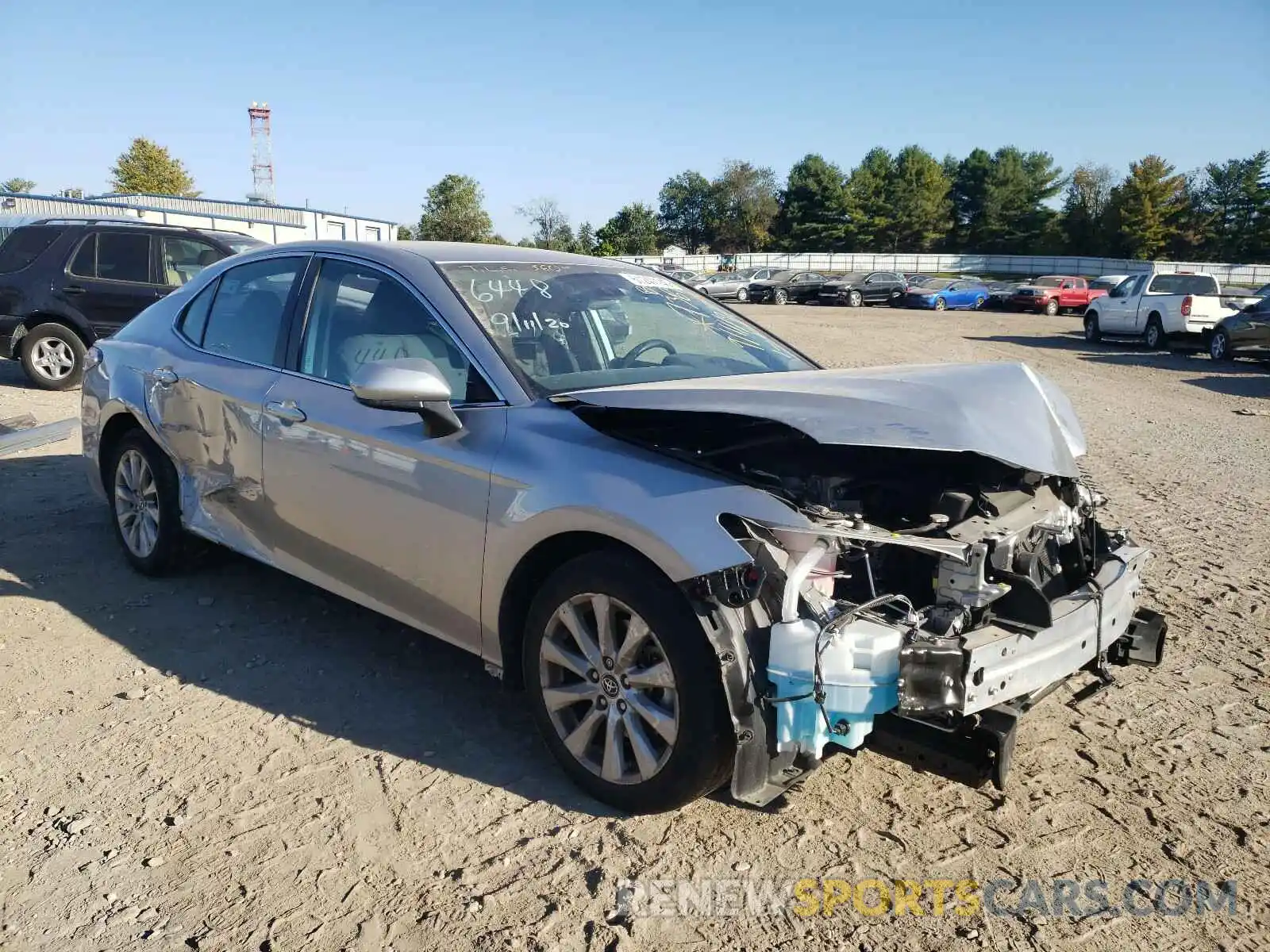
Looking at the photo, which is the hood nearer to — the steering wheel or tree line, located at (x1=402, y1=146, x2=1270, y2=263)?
the steering wheel

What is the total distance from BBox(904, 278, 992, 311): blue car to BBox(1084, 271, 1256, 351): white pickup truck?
15916 millimetres

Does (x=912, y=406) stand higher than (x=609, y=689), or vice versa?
(x=912, y=406)

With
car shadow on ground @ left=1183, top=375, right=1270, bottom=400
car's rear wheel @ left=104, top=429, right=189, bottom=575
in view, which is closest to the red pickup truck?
car shadow on ground @ left=1183, top=375, right=1270, bottom=400

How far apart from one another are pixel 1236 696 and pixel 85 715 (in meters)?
4.53

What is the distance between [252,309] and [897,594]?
323cm

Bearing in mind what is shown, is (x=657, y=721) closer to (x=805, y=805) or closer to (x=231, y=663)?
(x=805, y=805)

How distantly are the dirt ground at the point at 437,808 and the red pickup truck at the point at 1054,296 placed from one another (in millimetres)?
34475

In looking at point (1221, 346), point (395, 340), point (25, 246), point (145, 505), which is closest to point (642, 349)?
point (395, 340)

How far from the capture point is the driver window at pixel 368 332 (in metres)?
3.58

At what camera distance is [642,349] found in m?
3.97

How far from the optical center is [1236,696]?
3949 mm

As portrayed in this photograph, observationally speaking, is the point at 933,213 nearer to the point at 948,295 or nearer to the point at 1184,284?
the point at 948,295

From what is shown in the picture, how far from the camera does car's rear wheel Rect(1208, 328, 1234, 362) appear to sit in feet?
61.4

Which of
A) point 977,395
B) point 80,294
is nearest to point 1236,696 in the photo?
point 977,395
